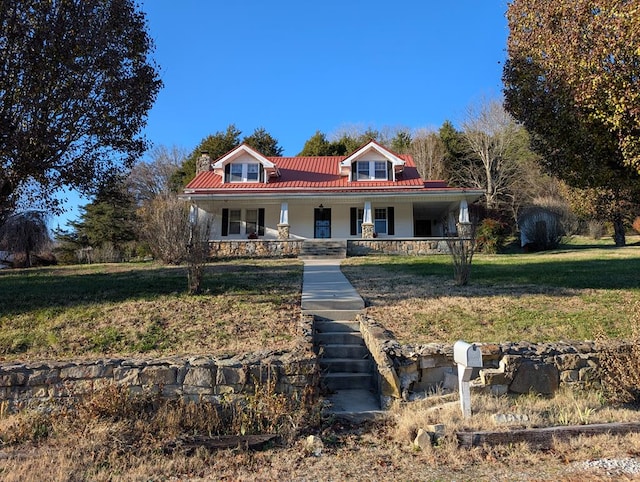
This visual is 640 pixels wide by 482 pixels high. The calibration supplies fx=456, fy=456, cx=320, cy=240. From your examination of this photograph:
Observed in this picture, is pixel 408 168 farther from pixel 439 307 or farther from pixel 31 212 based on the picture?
pixel 31 212

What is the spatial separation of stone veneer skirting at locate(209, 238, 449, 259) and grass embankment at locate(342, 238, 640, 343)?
5765 mm

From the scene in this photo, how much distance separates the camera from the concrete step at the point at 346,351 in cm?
667

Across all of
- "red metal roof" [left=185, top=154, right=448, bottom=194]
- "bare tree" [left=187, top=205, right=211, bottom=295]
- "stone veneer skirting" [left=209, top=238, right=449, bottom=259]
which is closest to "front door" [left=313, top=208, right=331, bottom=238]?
"red metal roof" [left=185, top=154, right=448, bottom=194]

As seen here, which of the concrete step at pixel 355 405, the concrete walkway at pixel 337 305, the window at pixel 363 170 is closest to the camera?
the concrete step at pixel 355 405

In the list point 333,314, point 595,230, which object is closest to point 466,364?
point 333,314

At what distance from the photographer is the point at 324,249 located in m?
18.3

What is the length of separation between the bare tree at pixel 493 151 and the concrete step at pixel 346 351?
30186 millimetres

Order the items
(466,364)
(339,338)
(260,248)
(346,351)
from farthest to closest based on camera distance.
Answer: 1. (260,248)
2. (339,338)
3. (346,351)
4. (466,364)

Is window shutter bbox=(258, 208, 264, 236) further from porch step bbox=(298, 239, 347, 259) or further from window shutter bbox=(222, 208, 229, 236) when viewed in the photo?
porch step bbox=(298, 239, 347, 259)

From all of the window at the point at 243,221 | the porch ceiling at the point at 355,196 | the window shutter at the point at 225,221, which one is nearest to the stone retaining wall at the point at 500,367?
the porch ceiling at the point at 355,196

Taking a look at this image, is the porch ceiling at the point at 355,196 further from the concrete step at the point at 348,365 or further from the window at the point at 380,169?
the concrete step at the point at 348,365

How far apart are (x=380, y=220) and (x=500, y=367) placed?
701 inches

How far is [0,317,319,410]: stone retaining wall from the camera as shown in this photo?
4.91 metres

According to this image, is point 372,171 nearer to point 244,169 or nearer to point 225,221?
point 244,169
